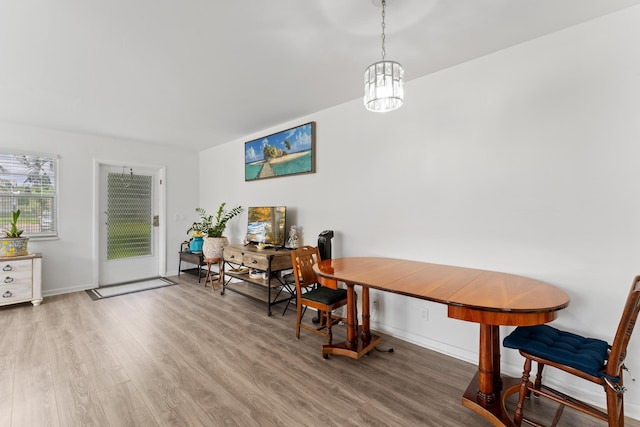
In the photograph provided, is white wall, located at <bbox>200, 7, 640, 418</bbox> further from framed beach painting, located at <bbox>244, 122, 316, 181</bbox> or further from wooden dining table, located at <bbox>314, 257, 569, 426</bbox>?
framed beach painting, located at <bbox>244, 122, 316, 181</bbox>

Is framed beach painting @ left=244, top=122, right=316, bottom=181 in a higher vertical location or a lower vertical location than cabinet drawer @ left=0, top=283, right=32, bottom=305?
higher

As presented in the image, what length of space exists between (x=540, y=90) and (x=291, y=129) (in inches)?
104

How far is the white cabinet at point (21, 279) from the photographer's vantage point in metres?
3.50

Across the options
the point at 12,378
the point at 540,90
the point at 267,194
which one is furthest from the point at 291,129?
the point at 12,378

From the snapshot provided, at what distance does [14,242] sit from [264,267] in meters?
3.25

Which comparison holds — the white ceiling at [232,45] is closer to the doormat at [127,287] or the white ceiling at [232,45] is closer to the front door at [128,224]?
the front door at [128,224]

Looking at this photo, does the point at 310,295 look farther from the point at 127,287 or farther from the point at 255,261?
the point at 127,287

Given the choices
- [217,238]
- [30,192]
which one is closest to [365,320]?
[217,238]

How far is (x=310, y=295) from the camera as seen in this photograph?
2.60 meters

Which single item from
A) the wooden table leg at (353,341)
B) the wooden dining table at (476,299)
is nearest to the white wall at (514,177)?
the wooden dining table at (476,299)

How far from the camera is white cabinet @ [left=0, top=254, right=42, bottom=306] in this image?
350cm

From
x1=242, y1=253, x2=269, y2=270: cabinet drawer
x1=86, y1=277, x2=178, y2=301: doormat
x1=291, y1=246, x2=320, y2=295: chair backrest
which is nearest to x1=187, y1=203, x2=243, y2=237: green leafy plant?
x1=86, y1=277, x2=178, y2=301: doormat

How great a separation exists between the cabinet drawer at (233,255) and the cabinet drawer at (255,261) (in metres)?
0.11

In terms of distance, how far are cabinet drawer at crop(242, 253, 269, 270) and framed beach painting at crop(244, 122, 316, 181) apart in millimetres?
1185
